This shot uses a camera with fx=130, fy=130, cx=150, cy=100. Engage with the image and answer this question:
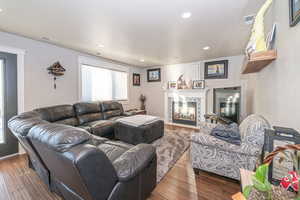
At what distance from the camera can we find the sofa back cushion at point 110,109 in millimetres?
3925

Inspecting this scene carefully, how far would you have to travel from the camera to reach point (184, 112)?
16.8 ft

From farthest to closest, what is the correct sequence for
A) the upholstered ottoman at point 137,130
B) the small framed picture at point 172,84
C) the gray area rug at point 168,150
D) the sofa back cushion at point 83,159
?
1. the small framed picture at point 172,84
2. the upholstered ottoman at point 137,130
3. the gray area rug at point 168,150
4. the sofa back cushion at point 83,159

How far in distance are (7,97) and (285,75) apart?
432 centimetres

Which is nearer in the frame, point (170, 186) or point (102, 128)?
point (170, 186)

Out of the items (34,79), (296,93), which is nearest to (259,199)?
(296,93)

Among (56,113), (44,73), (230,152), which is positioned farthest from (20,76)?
(230,152)

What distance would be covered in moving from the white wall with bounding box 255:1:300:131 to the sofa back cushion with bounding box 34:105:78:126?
3626 mm

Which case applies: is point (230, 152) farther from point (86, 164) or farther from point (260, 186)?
point (86, 164)

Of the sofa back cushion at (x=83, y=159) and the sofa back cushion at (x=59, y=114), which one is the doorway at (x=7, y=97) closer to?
the sofa back cushion at (x=59, y=114)

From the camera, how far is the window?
400 centimetres

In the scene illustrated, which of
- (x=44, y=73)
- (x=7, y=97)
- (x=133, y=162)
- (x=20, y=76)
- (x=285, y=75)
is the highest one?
(x=44, y=73)

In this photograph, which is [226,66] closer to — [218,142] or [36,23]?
[218,142]

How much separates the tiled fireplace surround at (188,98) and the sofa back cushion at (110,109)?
6.71 ft

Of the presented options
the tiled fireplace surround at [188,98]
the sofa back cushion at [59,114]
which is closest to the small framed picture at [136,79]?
the tiled fireplace surround at [188,98]
